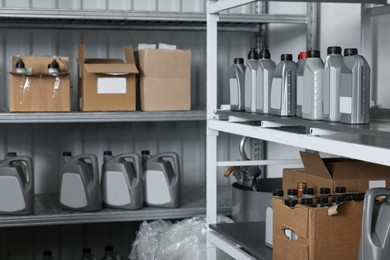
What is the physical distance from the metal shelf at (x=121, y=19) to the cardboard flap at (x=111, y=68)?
9.5 inches

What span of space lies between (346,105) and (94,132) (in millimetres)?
2499

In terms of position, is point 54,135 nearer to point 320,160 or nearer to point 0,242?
point 0,242

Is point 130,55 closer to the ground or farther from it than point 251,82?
farther from it

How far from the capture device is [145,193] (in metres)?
3.88

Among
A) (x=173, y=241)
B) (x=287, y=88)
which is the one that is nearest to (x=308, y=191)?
(x=287, y=88)

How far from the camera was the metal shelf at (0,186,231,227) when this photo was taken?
3.67 m

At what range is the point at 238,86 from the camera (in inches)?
117

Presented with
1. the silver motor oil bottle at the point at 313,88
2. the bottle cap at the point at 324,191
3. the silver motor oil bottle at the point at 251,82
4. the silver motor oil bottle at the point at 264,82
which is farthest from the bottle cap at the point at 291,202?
the silver motor oil bottle at the point at 251,82

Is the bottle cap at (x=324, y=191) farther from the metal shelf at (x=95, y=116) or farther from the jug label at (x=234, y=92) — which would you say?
the metal shelf at (x=95, y=116)

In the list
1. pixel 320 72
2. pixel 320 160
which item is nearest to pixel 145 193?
pixel 320 160

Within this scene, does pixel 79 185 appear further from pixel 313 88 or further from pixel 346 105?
pixel 346 105

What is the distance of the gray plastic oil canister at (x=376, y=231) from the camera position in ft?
6.39

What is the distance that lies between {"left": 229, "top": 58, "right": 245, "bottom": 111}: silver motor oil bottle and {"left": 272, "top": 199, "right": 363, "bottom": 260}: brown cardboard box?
70 centimetres

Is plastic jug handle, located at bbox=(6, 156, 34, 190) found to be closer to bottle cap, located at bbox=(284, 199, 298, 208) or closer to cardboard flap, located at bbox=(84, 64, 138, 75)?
cardboard flap, located at bbox=(84, 64, 138, 75)
